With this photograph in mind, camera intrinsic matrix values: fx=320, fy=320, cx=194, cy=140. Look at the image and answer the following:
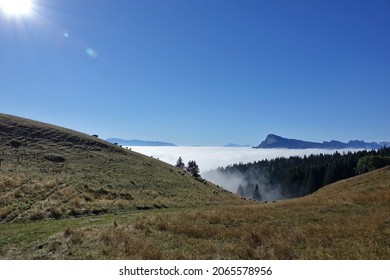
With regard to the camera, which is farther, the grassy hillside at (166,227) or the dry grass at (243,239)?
the grassy hillside at (166,227)

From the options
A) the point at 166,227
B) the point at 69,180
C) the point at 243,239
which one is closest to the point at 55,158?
the point at 69,180

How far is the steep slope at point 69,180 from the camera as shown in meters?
25.6

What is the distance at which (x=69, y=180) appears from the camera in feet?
117

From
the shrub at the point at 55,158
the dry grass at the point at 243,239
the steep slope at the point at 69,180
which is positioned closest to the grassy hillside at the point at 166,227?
the dry grass at the point at 243,239

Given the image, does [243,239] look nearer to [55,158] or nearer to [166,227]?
[166,227]

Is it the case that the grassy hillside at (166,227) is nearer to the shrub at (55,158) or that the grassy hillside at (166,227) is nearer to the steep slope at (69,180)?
the steep slope at (69,180)

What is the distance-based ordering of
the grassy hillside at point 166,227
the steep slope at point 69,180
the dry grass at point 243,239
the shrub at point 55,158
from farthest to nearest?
the shrub at point 55,158 < the steep slope at point 69,180 < the grassy hillside at point 166,227 < the dry grass at point 243,239

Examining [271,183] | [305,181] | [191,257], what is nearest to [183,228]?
[191,257]

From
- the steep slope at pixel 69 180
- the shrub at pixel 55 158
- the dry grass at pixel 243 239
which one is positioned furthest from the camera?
the shrub at pixel 55 158

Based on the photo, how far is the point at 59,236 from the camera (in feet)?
45.4

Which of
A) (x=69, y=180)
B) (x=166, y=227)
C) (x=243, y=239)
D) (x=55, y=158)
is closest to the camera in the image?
(x=243, y=239)

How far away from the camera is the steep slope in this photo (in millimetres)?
25578
